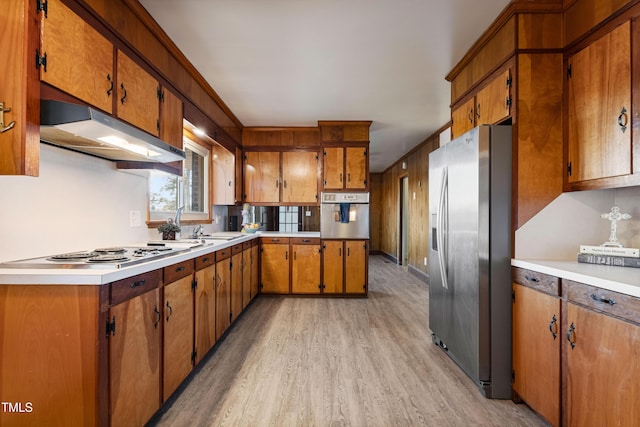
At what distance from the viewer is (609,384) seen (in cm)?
133

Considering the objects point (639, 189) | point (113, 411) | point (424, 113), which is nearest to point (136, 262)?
point (113, 411)

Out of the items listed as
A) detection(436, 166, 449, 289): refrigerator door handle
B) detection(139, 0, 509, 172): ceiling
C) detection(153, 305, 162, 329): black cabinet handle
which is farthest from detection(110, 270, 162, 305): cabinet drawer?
detection(436, 166, 449, 289): refrigerator door handle

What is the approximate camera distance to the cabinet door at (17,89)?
1203 mm

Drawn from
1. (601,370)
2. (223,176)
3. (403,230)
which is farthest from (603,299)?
(403,230)

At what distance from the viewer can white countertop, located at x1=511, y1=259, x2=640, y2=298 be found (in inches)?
50.5

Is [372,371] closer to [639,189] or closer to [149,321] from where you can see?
[149,321]

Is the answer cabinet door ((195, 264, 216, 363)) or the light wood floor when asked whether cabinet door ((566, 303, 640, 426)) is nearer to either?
the light wood floor

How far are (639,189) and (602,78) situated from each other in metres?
0.69

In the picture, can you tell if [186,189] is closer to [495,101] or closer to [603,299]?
[495,101]

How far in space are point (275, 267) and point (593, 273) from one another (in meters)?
3.54

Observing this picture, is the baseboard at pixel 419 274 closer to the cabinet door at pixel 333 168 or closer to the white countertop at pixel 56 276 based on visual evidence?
the cabinet door at pixel 333 168

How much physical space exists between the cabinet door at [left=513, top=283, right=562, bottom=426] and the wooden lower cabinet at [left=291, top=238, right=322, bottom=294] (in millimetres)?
2741

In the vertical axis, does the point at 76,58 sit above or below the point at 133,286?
above

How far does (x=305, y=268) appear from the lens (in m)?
4.39
